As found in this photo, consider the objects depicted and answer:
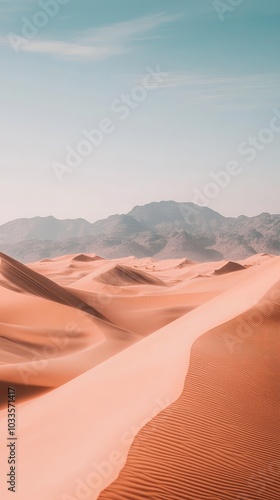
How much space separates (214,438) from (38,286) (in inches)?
1003

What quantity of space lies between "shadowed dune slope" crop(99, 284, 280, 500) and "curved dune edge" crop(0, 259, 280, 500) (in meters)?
0.24

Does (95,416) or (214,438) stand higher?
(95,416)

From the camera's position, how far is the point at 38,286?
32594mm

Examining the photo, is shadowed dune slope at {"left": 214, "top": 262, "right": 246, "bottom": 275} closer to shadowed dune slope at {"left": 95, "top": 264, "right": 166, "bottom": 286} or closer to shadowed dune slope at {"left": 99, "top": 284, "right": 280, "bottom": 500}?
shadowed dune slope at {"left": 95, "top": 264, "right": 166, "bottom": 286}

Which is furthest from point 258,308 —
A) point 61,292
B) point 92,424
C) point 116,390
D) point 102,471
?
point 61,292

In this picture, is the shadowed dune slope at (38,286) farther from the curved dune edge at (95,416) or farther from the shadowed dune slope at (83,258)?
the shadowed dune slope at (83,258)

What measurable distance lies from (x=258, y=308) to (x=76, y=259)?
74.7 meters

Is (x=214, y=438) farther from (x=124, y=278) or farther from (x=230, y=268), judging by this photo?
(x=230, y=268)

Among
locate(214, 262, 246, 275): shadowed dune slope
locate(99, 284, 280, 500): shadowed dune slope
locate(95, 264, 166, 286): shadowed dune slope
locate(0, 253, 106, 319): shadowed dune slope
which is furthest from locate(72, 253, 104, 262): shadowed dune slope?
locate(99, 284, 280, 500): shadowed dune slope

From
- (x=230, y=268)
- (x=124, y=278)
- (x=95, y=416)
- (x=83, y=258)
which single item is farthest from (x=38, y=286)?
(x=83, y=258)

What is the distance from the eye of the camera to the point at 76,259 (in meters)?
89.2

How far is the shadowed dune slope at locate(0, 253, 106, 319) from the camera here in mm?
31438

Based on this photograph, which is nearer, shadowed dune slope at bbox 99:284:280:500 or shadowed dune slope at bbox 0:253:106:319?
shadowed dune slope at bbox 99:284:280:500

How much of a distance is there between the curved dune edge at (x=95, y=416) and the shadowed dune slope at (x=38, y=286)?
1744 centimetres
